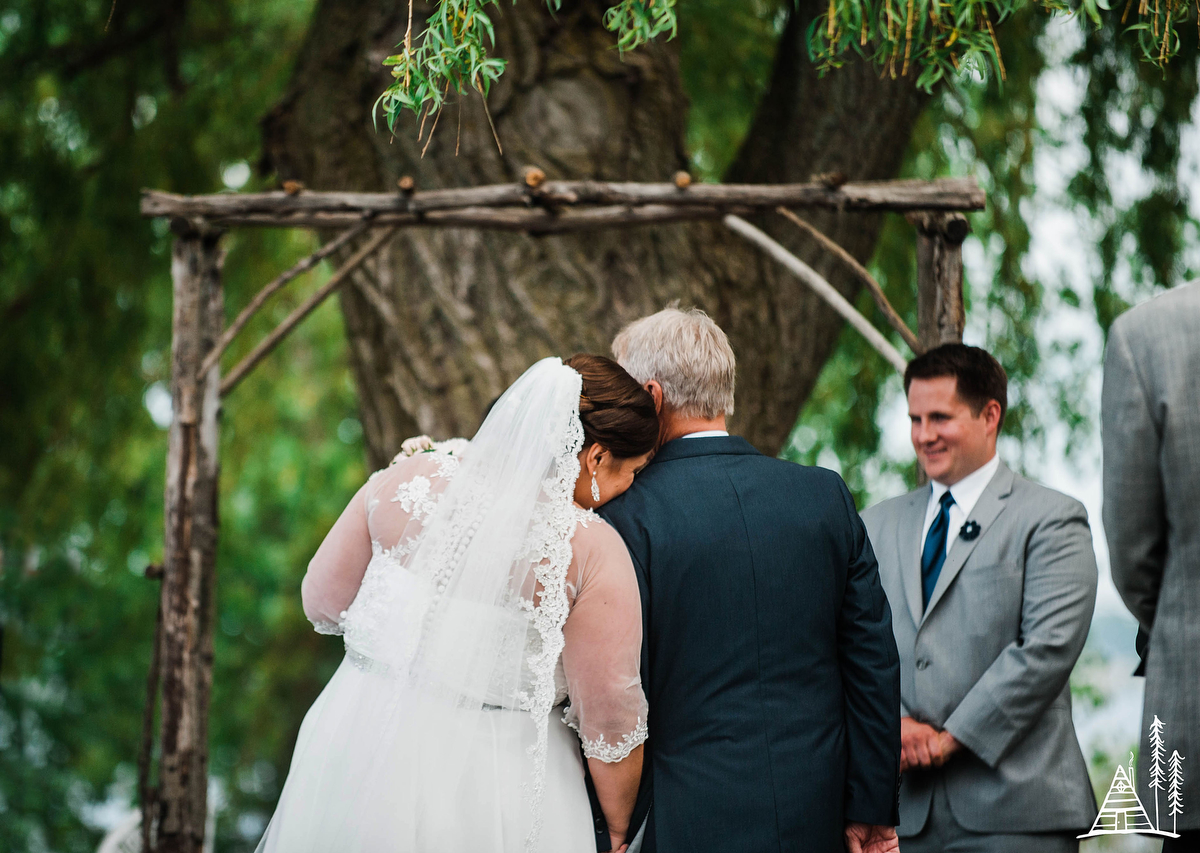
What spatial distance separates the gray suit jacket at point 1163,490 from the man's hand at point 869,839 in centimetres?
59

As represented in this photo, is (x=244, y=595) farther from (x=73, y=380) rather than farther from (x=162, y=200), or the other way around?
(x=162, y=200)

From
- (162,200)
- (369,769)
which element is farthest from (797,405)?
(369,769)

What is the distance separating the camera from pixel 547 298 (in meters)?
4.74

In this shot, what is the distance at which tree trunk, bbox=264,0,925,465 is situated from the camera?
4770 millimetres

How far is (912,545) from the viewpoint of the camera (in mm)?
3053

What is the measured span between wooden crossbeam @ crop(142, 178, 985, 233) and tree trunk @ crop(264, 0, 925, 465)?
990 mm

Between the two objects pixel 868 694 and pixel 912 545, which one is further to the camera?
pixel 912 545

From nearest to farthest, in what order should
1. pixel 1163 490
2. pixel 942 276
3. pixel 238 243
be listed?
pixel 1163 490, pixel 942 276, pixel 238 243

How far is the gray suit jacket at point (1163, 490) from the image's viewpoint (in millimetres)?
2021

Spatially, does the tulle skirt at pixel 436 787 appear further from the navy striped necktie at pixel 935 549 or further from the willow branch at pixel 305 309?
the willow branch at pixel 305 309

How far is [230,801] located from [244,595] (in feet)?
11.4

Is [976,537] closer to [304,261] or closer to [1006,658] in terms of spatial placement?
[1006,658]

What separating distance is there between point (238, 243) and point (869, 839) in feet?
18.6

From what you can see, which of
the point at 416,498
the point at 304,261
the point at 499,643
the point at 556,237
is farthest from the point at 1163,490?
the point at 556,237
